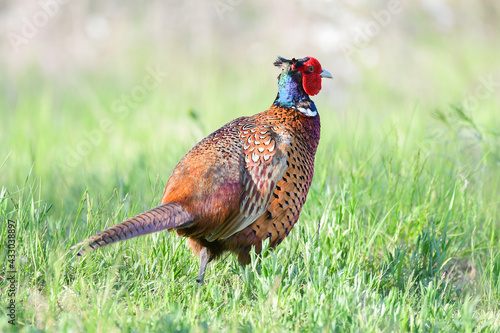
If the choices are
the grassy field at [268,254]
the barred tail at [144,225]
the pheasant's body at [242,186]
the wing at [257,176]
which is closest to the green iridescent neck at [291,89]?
the pheasant's body at [242,186]

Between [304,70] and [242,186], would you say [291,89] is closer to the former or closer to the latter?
[304,70]

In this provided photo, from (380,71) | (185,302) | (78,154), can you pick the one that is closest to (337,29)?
(380,71)

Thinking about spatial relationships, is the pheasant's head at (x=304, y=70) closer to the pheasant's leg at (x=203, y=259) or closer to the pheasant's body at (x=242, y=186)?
the pheasant's body at (x=242, y=186)

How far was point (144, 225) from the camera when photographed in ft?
8.30

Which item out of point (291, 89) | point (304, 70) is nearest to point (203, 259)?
point (291, 89)

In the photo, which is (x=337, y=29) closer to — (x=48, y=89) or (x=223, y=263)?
(x=48, y=89)

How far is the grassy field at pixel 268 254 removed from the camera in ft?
8.14

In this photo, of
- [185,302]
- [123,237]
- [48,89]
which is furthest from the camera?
[48,89]

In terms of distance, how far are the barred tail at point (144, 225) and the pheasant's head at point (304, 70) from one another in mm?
1026

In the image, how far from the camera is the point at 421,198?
12.3 feet

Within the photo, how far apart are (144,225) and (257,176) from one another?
670mm

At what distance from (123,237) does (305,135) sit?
47.9 inches

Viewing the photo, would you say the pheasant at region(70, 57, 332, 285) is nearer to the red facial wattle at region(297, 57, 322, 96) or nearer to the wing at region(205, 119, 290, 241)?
the wing at region(205, 119, 290, 241)

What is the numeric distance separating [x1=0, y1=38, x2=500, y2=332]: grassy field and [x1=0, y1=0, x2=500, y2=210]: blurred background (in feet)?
0.20
